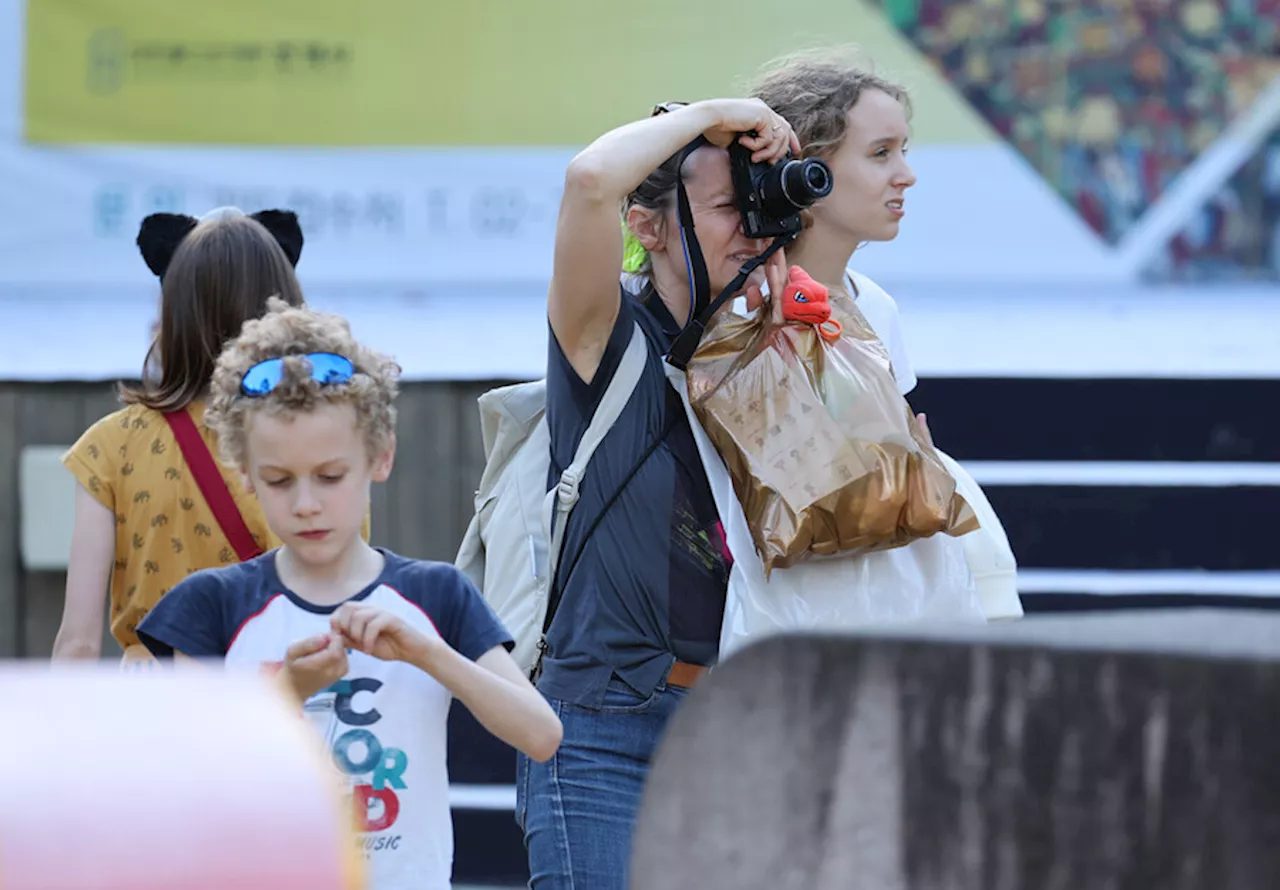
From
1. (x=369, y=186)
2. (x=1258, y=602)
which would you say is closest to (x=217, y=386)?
(x=369, y=186)

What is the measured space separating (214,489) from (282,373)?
68 centimetres

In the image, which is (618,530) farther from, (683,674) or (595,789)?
(595,789)

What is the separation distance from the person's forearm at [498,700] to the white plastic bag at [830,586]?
0.39 meters

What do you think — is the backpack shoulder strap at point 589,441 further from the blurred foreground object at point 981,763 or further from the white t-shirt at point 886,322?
the blurred foreground object at point 981,763

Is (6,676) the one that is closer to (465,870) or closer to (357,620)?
(357,620)

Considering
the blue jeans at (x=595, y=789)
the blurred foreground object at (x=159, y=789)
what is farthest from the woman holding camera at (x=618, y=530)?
the blurred foreground object at (x=159, y=789)

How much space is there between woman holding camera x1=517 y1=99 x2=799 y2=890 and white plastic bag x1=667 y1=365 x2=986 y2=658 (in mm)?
46

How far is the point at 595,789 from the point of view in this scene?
7.91ft

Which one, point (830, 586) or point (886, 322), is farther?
point (886, 322)

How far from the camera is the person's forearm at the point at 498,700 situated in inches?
77.7

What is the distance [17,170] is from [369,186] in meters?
0.95

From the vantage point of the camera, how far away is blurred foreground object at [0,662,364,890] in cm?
104

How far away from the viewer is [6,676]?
117 centimetres

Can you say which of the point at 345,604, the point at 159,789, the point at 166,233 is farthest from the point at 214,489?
the point at 159,789
